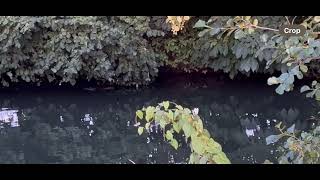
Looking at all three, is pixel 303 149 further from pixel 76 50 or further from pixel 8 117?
pixel 76 50

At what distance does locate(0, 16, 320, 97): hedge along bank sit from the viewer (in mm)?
4984

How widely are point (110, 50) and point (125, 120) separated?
3.36 ft

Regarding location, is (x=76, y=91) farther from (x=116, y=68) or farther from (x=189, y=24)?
(x=189, y=24)

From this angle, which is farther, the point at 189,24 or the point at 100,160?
the point at 189,24

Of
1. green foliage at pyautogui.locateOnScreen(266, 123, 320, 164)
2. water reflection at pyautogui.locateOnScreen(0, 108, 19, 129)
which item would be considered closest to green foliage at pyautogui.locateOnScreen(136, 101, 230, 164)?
green foliage at pyautogui.locateOnScreen(266, 123, 320, 164)

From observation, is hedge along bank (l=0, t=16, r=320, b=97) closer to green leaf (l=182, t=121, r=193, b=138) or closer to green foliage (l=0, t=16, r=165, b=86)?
green foliage (l=0, t=16, r=165, b=86)

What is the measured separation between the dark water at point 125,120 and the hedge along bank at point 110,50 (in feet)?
0.57

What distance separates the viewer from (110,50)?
206 inches

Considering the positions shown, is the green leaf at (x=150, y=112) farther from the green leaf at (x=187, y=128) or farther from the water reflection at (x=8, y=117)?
the water reflection at (x=8, y=117)

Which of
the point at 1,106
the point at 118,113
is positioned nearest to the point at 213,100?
the point at 118,113

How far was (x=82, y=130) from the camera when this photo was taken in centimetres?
429

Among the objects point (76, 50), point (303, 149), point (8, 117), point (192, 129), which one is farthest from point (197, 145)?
point (76, 50)

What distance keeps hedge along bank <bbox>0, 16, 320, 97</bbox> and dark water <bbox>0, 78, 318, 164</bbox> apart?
0.17 m
